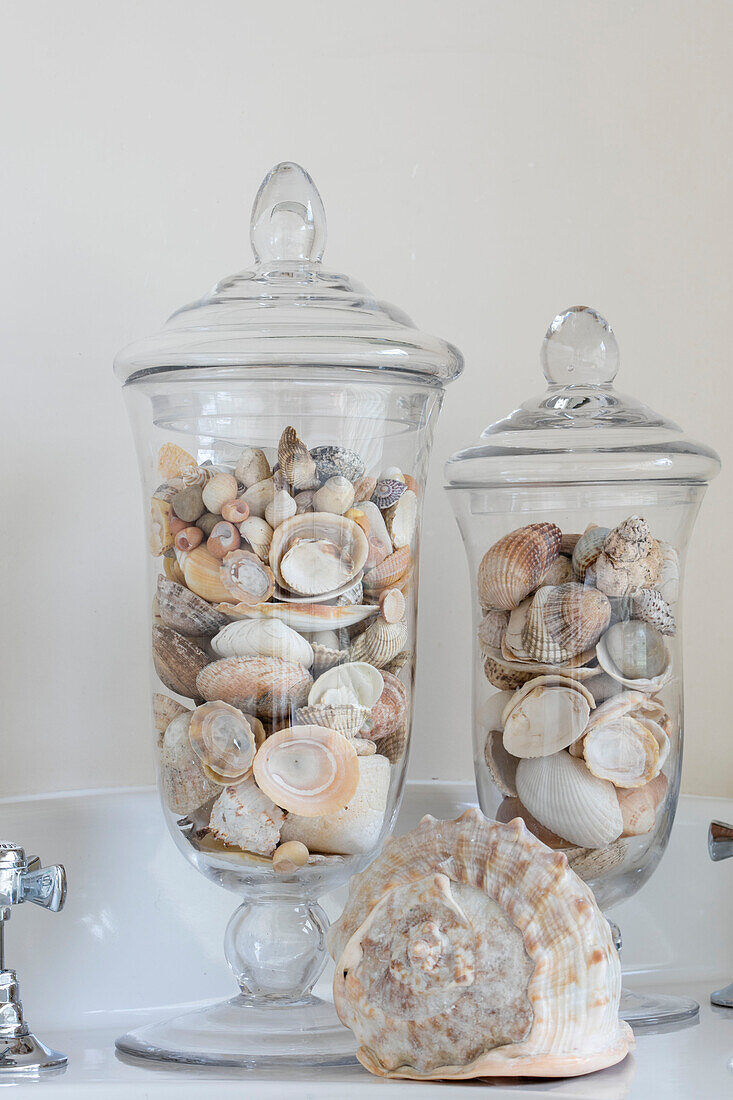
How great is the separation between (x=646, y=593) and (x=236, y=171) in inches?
15.9

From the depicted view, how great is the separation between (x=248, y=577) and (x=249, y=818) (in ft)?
0.35

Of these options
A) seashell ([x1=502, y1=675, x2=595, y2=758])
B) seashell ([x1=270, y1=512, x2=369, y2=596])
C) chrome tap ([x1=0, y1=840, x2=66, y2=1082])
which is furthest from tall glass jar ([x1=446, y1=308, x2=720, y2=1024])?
chrome tap ([x1=0, y1=840, x2=66, y2=1082])

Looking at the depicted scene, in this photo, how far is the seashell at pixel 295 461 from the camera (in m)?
0.51

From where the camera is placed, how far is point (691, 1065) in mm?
504

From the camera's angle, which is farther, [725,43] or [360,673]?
[725,43]

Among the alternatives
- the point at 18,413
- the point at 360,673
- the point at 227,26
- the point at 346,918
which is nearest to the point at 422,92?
the point at 227,26

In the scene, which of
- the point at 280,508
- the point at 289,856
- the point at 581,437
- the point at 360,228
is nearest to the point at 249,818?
the point at 289,856

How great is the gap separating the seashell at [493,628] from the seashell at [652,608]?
7 cm

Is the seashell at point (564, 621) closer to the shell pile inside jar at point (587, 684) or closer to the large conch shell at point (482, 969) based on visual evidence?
the shell pile inside jar at point (587, 684)

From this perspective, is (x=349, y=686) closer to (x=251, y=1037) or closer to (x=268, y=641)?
(x=268, y=641)

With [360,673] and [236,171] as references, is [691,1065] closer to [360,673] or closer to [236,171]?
[360,673]

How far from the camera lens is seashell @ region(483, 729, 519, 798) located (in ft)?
1.92

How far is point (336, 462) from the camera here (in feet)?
1.71

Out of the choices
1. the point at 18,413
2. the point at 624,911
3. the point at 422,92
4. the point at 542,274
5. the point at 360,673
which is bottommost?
the point at 624,911
